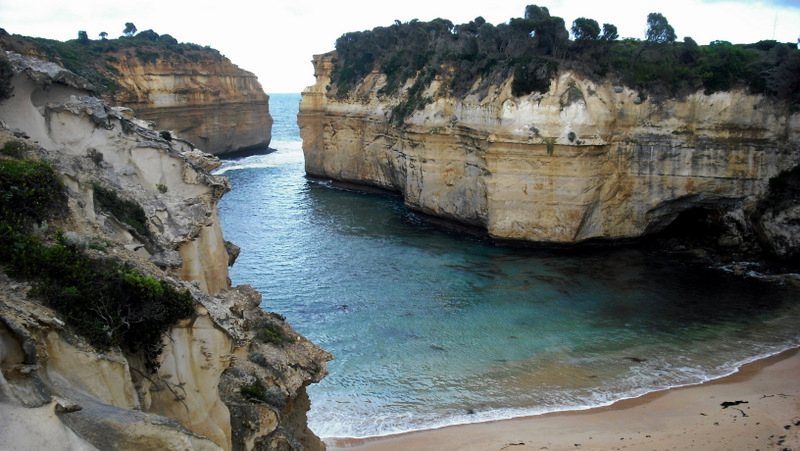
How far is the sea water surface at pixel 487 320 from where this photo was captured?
15117 mm

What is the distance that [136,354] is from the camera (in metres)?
7.29

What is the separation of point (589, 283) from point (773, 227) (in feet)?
25.1

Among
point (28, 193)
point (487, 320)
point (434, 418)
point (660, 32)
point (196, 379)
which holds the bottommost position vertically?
point (434, 418)

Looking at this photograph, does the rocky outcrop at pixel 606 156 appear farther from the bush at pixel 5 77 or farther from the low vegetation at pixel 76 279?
the low vegetation at pixel 76 279

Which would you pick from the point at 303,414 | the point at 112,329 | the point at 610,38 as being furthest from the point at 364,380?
the point at 610,38

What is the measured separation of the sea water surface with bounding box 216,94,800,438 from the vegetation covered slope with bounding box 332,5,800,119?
24.6 ft

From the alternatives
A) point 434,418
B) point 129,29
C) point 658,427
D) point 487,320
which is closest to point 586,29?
point 487,320

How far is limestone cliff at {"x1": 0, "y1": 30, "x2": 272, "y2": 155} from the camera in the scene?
48.9 m

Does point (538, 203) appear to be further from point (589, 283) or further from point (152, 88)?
point (152, 88)

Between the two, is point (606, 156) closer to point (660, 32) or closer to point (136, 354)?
point (660, 32)

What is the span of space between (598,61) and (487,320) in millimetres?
14392

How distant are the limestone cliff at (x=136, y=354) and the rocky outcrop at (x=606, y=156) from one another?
15554 millimetres

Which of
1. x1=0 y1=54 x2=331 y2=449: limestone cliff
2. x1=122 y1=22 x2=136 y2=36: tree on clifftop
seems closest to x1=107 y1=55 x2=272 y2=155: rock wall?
x1=122 y1=22 x2=136 y2=36: tree on clifftop

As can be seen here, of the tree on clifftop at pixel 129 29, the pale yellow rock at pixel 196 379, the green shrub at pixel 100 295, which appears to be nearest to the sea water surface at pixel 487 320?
the pale yellow rock at pixel 196 379
